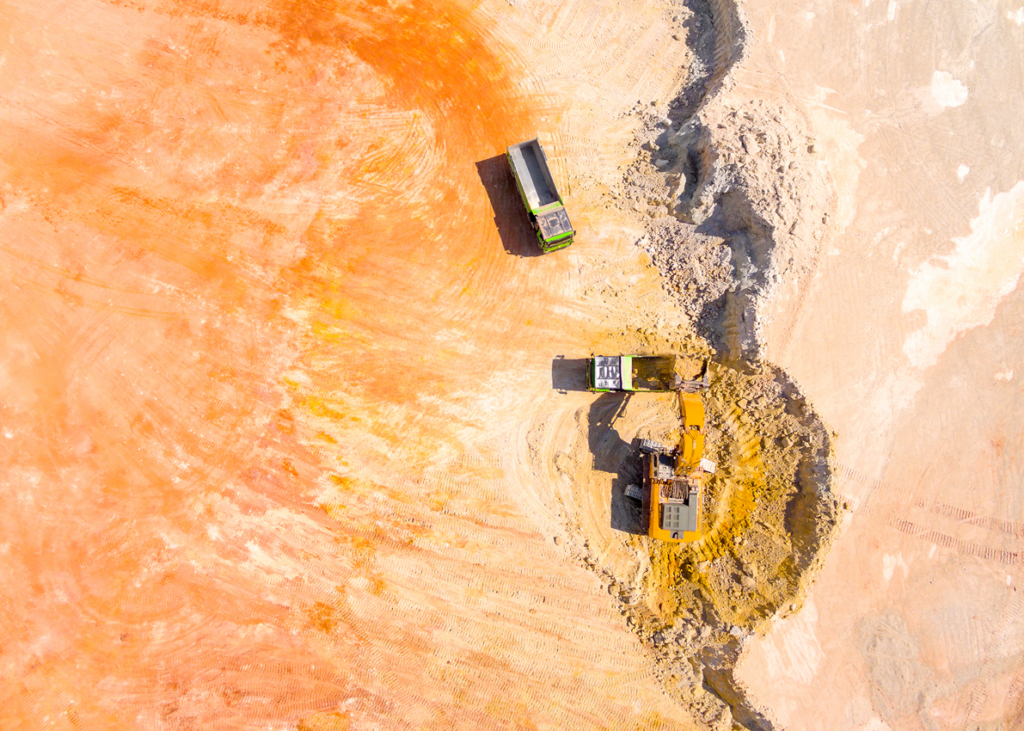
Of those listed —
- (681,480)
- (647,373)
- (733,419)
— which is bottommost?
(681,480)

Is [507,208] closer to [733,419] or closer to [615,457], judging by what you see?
[615,457]

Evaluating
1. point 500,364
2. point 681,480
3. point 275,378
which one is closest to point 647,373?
point 681,480

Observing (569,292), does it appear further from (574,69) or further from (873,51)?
(873,51)

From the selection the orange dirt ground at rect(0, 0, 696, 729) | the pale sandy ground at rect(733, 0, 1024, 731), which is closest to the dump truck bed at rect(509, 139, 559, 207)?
the orange dirt ground at rect(0, 0, 696, 729)

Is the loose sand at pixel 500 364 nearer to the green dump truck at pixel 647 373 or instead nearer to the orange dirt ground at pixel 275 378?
the orange dirt ground at pixel 275 378

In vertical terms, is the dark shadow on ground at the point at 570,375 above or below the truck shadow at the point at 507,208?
below

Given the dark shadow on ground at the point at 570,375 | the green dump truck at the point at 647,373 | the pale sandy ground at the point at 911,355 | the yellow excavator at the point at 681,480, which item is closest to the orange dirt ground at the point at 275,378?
the dark shadow on ground at the point at 570,375
